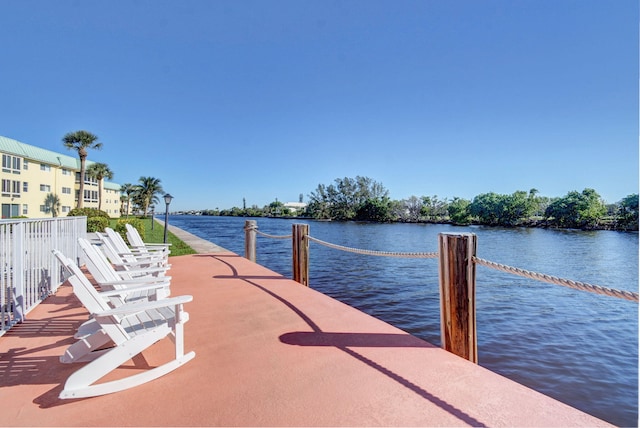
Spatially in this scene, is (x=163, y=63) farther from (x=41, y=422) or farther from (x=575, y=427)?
(x=575, y=427)

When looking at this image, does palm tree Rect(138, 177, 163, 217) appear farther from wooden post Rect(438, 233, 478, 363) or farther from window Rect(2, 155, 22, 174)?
wooden post Rect(438, 233, 478, 363)

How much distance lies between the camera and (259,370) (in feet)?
8.14

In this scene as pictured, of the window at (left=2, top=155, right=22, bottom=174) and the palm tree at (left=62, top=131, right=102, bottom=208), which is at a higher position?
the palm tree at (left=62, top=131, right=102, bottom=208)

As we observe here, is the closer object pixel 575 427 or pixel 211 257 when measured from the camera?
pixel 575 427

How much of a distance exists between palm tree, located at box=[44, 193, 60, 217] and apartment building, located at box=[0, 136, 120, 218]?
0.76ft

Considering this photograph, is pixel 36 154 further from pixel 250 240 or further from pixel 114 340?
pixel 114 340

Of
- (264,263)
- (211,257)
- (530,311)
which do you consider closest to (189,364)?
(211,257)

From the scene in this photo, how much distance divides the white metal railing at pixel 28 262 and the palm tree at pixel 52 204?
114ft

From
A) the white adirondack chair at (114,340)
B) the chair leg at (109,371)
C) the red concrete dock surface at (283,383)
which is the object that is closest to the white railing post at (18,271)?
the red concrete dock surface at (283,383)

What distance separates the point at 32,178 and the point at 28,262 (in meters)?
35.6

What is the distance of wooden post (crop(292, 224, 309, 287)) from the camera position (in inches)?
225

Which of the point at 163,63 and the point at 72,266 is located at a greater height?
the point at 163,63

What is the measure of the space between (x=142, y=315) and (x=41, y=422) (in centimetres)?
88

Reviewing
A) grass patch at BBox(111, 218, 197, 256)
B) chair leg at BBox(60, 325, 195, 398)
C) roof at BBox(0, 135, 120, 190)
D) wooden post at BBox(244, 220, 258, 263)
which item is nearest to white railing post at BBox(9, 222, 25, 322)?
chair leg at BBox(60, 325, 195, 398)
